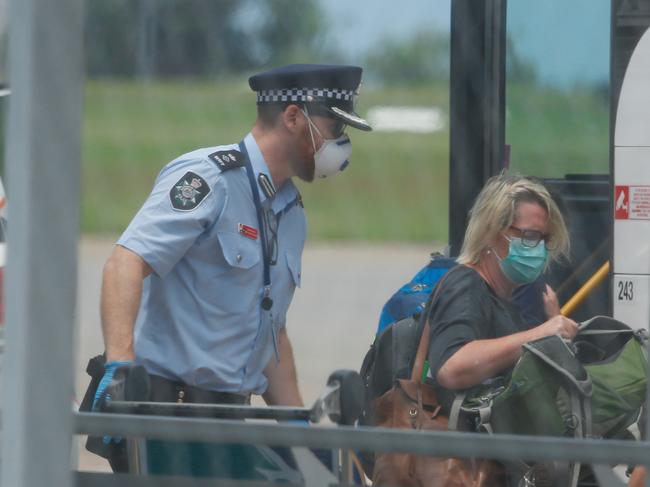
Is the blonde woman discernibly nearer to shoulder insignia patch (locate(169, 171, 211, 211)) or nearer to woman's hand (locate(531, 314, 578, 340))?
woman's hand (locate(531, 314, 578, 340))

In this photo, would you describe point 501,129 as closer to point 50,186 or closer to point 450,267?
point 450,267

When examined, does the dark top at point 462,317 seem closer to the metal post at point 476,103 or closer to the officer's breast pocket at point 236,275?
the officer's breast pocket at point 236,275

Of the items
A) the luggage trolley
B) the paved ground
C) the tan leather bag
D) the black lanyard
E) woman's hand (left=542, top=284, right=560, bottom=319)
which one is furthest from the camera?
the paved ground

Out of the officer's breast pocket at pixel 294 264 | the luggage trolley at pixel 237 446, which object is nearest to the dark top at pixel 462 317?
the officer's breast pocket at pixel 294 264

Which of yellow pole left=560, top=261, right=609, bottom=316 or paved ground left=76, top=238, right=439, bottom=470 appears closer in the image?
yellow pole left=560, top=261, right=609, bottom=316

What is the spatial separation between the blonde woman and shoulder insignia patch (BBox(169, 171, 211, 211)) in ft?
1.86

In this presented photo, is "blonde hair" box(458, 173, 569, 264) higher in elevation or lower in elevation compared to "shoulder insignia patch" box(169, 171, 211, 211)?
lower

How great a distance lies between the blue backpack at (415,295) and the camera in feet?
9.33

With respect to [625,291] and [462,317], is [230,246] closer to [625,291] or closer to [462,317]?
[462,317]

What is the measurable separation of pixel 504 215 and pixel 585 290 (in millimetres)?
590

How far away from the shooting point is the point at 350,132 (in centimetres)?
296

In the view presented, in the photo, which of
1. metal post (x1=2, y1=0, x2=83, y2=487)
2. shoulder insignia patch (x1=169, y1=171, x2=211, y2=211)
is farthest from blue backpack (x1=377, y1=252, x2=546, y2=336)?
metal post (x1=2, y1=0, x2=83, y2=487)

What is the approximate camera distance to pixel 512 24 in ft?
10.8

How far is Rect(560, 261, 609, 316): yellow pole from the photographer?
3.17 metres
